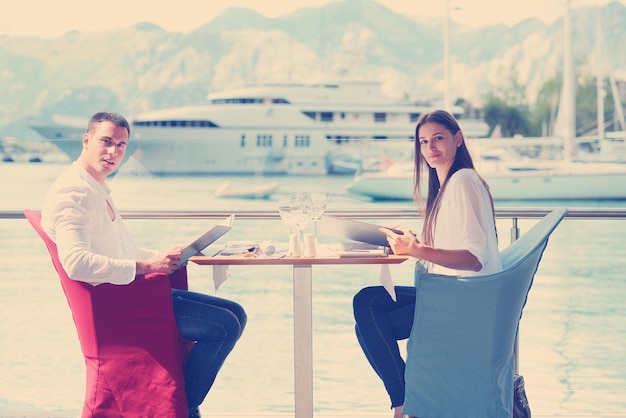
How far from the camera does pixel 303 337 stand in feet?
7.04

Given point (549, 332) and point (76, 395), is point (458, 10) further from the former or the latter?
point (76, 395)

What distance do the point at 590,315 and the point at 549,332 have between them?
218 centimetres

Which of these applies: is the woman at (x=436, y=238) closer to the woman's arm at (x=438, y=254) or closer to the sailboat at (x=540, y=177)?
the woman's arm at (x=438, y=254)

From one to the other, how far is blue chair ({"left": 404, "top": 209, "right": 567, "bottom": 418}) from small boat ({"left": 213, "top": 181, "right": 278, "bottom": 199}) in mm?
24520

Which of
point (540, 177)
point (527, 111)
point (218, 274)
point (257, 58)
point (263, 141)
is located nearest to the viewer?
point (218, 274)

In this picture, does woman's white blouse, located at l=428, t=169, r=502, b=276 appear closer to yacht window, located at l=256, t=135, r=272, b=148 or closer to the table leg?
the table leg

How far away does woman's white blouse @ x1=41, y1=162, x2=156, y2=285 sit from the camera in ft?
5.81

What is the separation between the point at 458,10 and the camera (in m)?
19.7

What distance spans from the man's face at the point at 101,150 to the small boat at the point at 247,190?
957 inches

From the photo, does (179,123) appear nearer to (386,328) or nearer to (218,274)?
(218,274)

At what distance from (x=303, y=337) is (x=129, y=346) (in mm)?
508

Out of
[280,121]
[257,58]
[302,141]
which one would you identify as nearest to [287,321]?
[302,141]

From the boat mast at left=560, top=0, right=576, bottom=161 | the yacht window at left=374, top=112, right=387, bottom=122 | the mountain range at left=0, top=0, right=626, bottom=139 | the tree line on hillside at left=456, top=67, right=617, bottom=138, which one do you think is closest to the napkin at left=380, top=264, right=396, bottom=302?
the boat mast at left=560, top=0, right=576, bottom=161

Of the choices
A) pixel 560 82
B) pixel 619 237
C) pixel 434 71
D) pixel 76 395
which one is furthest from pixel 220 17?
pixel 76 395
